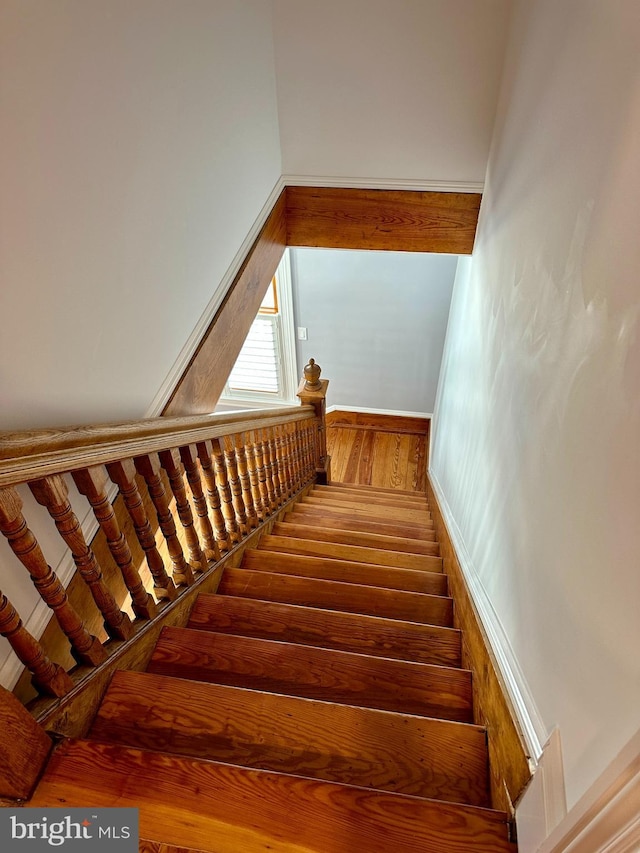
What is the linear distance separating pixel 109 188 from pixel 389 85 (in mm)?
1779

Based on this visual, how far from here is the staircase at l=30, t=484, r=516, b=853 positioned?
91cm

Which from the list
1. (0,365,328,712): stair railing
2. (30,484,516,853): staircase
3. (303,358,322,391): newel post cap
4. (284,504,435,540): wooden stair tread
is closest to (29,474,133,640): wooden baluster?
(0,365,328,712): stair railing

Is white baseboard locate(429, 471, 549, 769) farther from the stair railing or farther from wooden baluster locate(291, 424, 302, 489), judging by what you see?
wooden baluster locate(291, 424, 302, 489)

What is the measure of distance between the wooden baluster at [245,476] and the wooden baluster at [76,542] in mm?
866

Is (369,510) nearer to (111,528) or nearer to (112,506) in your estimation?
(112,506)

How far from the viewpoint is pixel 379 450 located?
203 inches

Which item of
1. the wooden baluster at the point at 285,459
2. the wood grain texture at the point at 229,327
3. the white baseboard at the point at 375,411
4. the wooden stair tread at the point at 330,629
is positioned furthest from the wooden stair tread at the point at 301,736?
the white baseboard at the point at 375,411

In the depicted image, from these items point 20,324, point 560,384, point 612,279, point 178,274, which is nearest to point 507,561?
point 560,384

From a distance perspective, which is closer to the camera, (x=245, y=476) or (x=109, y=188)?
(x=109, y=188)

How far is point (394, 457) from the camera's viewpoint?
508 cm

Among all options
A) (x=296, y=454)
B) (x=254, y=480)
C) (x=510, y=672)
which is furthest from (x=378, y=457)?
(x=510, y=672)

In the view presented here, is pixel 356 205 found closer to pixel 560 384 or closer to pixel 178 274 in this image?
pixel 178 274

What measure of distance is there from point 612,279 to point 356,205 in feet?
7.40

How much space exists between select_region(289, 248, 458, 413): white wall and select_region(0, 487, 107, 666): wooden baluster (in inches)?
141
